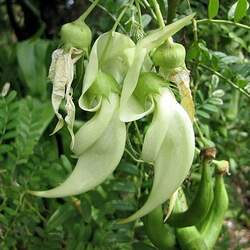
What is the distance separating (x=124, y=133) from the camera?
28.1 inches

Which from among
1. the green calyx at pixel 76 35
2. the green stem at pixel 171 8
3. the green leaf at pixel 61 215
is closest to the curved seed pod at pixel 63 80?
the green calyx at pixel 76 35

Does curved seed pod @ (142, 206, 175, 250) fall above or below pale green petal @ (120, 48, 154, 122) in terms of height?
below

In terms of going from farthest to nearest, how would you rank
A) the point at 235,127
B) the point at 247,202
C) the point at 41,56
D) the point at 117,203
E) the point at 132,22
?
1. the point at 247,202
2. the point at 41,56
3. the point at 235,127
4. the point at 117,203
5. the point at 132,22

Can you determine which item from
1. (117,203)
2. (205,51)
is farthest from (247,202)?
(205,51)

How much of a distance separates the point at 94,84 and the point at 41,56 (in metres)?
1.04

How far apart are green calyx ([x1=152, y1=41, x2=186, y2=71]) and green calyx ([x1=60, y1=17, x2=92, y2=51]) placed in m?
0.07

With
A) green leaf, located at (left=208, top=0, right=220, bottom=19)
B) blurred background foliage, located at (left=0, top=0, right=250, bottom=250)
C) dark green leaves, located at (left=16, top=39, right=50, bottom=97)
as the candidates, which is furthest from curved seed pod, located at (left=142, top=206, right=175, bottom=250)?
dark green leaves, located at (left=16, top=39, right=50, bottom=97)

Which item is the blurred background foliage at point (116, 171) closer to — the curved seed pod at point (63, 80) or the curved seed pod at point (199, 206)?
the curved seed pod at point (199, 206)

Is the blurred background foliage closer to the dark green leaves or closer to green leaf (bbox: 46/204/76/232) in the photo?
green leaf (bbox: 46/204/76/232)

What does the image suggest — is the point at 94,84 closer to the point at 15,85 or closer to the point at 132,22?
the point at 132,22

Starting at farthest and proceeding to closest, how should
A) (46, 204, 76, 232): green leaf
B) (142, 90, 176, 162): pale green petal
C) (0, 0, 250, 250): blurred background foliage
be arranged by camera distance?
(46, 204, 76, 232): green leaf
(0, 0, 250, 250): blurred background foliage
(142, 90, 176, 162): pale green petal

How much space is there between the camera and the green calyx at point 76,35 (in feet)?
2.49

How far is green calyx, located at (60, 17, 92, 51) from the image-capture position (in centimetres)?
76

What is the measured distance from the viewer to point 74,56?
0.76 meters
